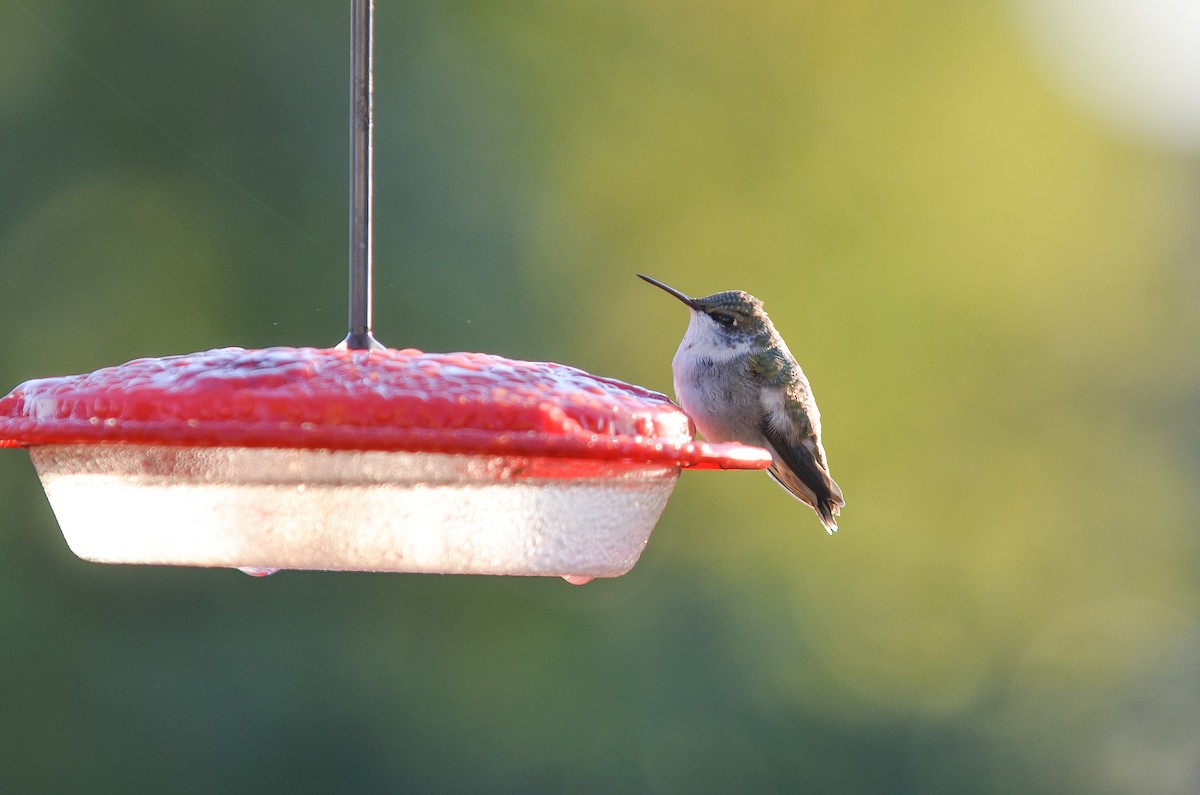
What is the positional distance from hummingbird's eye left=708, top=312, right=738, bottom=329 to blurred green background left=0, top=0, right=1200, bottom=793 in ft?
11.1

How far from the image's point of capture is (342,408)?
1.58m

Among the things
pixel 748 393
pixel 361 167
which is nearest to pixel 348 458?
pixel 361 167

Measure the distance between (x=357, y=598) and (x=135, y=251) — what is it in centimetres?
217

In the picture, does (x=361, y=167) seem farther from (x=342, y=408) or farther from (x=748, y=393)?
(x=748, y=393)

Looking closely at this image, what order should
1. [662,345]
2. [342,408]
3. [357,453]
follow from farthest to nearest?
[662,345]
[357,453]
[342,408]

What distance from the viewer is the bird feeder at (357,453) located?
159cm

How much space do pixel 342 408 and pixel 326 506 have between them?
27cm

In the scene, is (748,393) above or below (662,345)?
above

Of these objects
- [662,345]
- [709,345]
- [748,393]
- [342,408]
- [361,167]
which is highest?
[361,167]

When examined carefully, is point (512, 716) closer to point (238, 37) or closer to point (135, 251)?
point (135, 251)

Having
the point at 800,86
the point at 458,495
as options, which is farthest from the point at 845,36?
the point at 458,495

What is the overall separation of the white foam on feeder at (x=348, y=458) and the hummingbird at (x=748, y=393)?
195cm

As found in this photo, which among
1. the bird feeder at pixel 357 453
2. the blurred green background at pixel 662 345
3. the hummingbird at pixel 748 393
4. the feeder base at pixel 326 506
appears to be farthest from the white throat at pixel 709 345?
the blurred green background at pixel 662 345

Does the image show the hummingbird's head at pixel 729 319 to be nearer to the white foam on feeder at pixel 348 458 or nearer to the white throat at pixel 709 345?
the white throat at pixel 709 345
